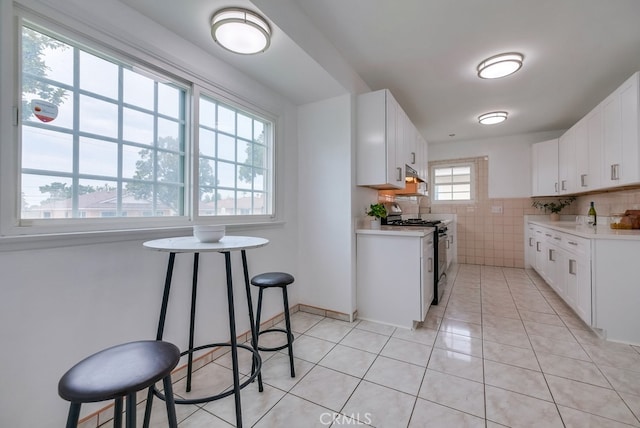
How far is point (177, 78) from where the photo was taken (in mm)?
1811

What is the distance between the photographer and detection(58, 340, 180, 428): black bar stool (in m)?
0.73

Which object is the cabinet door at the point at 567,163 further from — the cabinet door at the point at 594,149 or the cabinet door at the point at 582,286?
the cabinet door at the point at 582,286

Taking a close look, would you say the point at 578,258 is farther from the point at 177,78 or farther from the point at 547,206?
the point at 177,78

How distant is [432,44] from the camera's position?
2.28 meters

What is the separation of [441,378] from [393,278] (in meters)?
0.93

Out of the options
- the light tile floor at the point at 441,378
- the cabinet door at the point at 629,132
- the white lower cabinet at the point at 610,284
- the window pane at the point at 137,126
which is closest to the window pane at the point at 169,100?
the window pane at the point at 137,126

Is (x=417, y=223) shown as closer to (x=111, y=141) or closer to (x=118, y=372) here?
(x=111, y=141)

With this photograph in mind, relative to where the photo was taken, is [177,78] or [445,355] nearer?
[177,78]

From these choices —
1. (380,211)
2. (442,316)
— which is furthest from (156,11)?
(442,316)

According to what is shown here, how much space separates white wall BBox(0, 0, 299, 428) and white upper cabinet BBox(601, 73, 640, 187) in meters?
3.42

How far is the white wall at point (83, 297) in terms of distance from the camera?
1143 mm

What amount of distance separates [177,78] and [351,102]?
4.97 feet

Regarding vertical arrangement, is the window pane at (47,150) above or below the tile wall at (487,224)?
above

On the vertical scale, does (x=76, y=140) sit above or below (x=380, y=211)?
above
